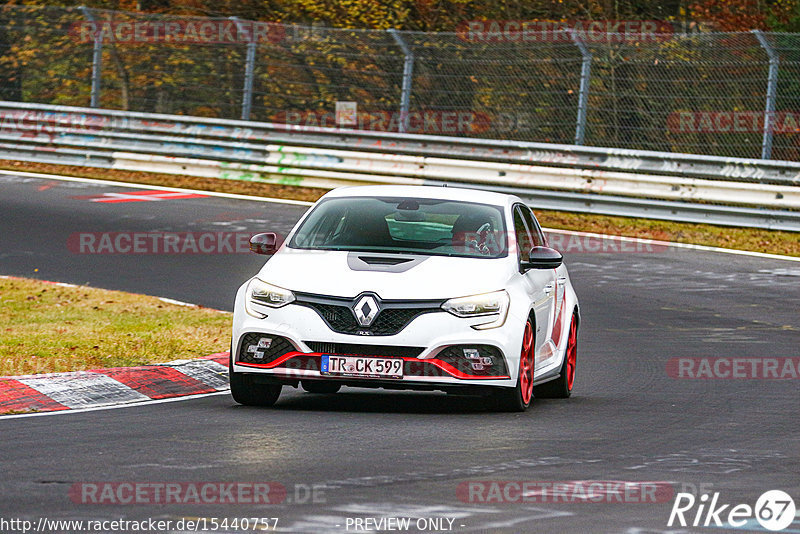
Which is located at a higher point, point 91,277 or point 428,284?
point 428,284

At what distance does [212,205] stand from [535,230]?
1268 cm

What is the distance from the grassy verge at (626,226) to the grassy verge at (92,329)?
8.72 metres

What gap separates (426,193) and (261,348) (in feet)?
6.63

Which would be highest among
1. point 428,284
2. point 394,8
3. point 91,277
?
point 394,8

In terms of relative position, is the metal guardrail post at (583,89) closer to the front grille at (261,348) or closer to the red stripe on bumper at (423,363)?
the red stripe on bumper at (423,363)

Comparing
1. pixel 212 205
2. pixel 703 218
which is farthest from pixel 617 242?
pixel 212 205

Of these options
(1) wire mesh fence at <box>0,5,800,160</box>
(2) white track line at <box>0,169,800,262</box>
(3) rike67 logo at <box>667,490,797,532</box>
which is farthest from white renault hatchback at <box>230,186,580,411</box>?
(1) wire mesh fence at <box>0,5,800,160</box>

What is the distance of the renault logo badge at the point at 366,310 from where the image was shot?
9258 millimetres

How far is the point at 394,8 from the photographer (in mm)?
32625

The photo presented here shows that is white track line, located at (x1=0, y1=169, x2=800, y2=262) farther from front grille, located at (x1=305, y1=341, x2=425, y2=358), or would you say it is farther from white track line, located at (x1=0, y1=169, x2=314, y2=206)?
front grille, located at (x1=305, y1=341, x2=425, y2=358)

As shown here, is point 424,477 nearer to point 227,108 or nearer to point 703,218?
point 703,218

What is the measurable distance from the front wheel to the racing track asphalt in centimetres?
12

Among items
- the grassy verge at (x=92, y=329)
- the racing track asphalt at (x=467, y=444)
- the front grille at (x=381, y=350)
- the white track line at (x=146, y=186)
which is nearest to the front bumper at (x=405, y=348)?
the front grille at (x=381, y=350)

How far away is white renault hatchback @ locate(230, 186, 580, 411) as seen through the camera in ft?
30.5
